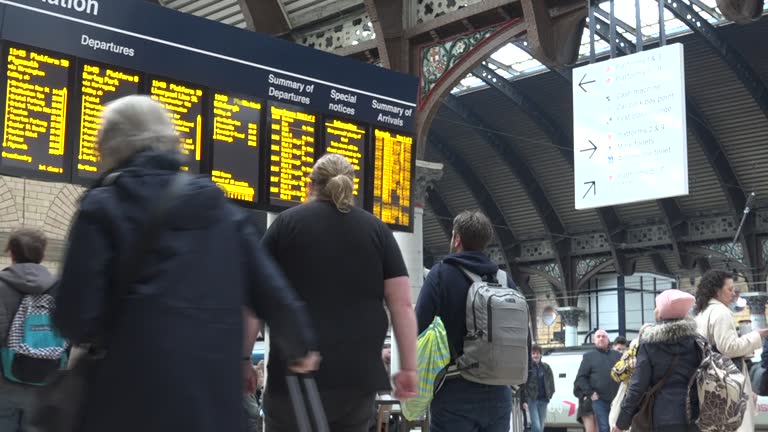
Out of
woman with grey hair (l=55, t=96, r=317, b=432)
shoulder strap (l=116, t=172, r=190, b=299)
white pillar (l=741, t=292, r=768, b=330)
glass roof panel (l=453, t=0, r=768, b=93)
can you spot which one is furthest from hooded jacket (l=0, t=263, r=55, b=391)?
white pillar (l=741, t=292, r=768, b=330)

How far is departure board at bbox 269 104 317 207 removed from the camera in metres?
9.69

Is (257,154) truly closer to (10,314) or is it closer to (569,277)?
(10,314)

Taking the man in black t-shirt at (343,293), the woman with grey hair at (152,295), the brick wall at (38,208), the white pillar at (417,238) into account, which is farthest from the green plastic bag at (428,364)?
the brick wall at (38,208)

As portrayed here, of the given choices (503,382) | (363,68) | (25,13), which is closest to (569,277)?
(363,68)

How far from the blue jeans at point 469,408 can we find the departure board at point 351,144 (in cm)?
523

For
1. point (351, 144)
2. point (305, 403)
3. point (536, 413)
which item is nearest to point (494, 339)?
point (305, 403)

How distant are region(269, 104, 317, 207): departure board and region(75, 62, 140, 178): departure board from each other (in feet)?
4.44

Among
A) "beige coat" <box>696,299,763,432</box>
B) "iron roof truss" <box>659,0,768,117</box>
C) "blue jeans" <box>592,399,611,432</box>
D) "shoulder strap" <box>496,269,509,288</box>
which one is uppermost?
"iron roof truss" <box>659,0,768,117</box>

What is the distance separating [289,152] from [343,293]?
5851 mm

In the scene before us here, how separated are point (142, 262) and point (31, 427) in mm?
497

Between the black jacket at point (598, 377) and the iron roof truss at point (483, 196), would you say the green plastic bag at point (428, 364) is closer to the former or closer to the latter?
the black jacket at point (598, 377)

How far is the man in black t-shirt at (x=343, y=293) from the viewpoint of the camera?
13.1 feet

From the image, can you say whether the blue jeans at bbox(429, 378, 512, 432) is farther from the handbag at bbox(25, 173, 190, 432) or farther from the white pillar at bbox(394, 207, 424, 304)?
the white pillar at bbox(394, 207, 424, 304)

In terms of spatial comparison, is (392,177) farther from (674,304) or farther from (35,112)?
(674,304)
